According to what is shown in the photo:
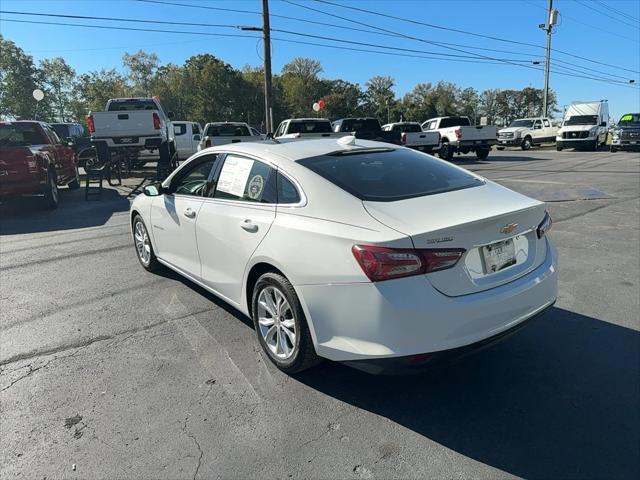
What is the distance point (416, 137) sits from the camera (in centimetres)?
2022

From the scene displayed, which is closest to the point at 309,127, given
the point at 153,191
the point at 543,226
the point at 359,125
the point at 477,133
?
the point at 359,125

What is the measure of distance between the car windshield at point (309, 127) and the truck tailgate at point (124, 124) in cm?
471

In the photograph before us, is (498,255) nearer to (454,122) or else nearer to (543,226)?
(543,226)

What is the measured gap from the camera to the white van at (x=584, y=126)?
27375 mm

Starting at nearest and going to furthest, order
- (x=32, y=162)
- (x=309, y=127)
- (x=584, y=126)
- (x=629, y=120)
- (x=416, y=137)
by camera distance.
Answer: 1. (x=32, y=162)
2. (x=309, y=127)
3. (x=416, y=137)
4. (x=629, y=120)
5. (x=584, y=126)

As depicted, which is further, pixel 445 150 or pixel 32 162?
pixel 445 150

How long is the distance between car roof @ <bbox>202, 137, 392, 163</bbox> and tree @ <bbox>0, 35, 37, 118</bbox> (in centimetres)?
7341

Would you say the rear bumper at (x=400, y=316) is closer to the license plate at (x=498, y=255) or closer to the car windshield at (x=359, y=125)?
the license plate at (x=498, y=255)

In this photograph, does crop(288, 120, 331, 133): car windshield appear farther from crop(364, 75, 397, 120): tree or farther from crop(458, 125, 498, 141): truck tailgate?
crop(364, 75, 397, 120): tree

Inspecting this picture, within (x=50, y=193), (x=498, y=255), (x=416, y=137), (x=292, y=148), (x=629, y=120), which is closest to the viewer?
(x=498, y=255)

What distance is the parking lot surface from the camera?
7.94ft

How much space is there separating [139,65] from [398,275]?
95.5 metres

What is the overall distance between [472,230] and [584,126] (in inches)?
1169

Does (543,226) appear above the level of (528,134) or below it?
below
